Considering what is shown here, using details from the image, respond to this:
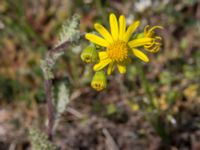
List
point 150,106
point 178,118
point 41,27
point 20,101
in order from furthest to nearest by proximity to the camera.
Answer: point 41,27 < point 20,101 < point 178,118 < point 150,106

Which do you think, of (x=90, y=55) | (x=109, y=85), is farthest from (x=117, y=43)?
(x=109, y=85)

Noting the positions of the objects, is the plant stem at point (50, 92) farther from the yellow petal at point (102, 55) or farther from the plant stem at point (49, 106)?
the yellow petal at point (102, 55)

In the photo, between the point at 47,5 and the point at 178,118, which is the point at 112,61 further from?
the point at 47,5

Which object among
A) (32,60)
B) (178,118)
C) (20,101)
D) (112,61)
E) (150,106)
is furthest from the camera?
(32,60)

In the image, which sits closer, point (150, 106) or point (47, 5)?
point (150, 106)

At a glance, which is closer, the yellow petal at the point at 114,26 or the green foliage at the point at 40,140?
the yellow petal at the point at 114,26

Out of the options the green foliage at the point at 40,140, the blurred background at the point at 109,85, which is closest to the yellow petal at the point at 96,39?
the blurred background at the point at 109,85

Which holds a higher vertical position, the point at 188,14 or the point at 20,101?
the point at 188,14

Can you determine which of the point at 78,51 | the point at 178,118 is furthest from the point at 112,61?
the point at 78,51

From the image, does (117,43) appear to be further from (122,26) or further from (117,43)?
(122,26)
